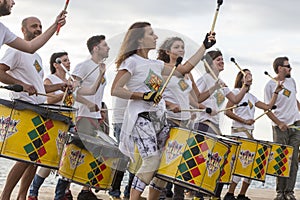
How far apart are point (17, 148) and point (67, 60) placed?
2.17 metres

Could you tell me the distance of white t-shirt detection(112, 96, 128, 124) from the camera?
16.4 ft

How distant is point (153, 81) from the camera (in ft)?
16.7

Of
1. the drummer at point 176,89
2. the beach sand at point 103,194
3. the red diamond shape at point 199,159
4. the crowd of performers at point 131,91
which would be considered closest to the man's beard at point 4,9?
the crowd of performers at point 131,91

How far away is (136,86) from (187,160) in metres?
0.60

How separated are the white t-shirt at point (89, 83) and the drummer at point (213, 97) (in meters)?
0.77

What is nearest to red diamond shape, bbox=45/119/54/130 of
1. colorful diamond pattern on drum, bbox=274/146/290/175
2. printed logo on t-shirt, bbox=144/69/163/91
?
printed logo on t-shirt, bbox=144/69/163/91

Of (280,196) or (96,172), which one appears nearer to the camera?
(96,172)

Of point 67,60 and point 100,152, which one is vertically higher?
point 67,60

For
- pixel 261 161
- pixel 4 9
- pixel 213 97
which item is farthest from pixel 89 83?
pixel 261 161

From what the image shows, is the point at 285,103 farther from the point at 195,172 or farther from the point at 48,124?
the point at 48,124

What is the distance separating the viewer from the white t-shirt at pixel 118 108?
5.00m

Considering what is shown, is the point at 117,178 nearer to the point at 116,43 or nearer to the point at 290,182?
the point at 116,43

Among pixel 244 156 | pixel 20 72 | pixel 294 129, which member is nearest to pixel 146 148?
pixel 20 72

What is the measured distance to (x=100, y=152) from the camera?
545 centimetres
